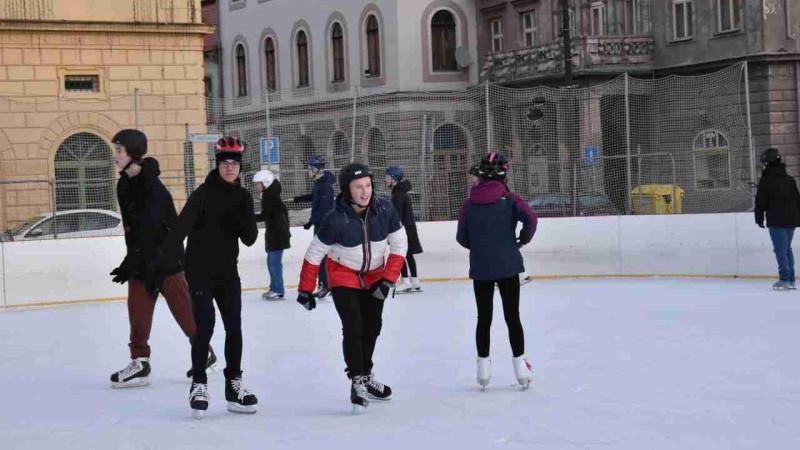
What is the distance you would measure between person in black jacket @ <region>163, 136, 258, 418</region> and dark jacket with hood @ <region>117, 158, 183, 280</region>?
3.48ft

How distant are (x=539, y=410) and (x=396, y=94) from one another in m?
32.0

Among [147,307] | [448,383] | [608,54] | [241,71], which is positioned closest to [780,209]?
[448,383]

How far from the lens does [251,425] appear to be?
8.69 metres

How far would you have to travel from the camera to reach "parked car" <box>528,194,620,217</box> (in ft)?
72.5

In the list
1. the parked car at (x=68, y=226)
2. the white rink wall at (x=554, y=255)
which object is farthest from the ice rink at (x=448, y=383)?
the parked car at (x=68, y=226)

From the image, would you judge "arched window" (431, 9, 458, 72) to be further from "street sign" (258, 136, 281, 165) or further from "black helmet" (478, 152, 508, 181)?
"black helmet" (478, 152, 508, 181)

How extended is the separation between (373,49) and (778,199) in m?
29.8

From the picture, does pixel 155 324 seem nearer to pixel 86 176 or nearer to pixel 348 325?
pixel 348 325

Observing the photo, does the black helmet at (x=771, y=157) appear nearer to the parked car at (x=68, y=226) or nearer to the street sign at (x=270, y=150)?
the parked car at (x=68, y=226)

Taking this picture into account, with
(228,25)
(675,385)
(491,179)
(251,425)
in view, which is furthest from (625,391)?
(228,25)

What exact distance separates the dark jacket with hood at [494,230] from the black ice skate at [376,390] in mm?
987

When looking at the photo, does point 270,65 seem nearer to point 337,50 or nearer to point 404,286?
point 337,50

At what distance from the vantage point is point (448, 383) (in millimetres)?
10250

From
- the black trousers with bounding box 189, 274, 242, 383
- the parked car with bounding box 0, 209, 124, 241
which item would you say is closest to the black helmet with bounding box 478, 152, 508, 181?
the black trousers with bounding box 189, 274, 242, 383
